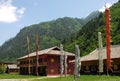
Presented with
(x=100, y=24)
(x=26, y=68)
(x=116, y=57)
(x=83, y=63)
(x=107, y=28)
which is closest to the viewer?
(x=107, y=28)

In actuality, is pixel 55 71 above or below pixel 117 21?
below

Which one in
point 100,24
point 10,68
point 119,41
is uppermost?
point 100,24

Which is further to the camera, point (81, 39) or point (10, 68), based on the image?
point (81, 39)

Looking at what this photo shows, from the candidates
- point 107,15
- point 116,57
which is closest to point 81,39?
point 116,57

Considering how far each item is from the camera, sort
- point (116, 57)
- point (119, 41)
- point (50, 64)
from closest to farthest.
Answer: point (116, 57)
point (50, 64)
point (119, 41)

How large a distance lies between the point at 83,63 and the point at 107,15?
174 ft

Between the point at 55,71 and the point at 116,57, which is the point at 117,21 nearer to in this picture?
the point at 55,71

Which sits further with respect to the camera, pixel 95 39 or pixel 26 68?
pixel 95 39

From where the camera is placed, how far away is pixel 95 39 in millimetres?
176250

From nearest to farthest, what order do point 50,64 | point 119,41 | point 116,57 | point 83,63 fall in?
1. point 116,57
2. point 83,63
3. point 50,64
4. point 119,41

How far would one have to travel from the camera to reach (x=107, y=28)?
17.1 metres

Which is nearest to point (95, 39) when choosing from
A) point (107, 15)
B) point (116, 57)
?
point (116, 57)

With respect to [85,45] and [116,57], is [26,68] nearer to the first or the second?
[116,57]

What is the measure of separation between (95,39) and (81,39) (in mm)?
23891
